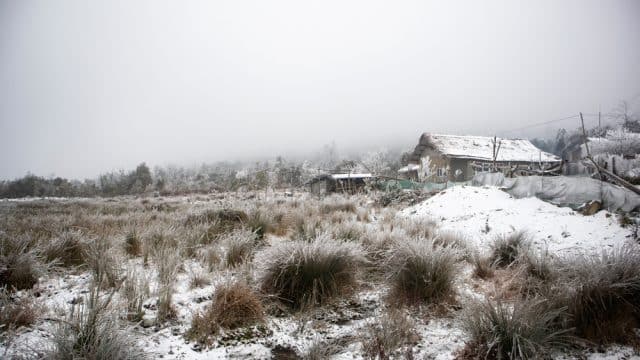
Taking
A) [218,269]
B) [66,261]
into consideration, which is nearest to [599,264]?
[218,269]

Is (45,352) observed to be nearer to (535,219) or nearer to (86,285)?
(86,285)

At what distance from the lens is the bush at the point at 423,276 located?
3074 mm

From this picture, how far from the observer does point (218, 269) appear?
391 centimetres

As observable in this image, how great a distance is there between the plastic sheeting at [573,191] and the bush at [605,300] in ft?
30.8

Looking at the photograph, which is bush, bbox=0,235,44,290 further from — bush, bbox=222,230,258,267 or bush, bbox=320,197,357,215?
bush, bbox=320,197,357,215

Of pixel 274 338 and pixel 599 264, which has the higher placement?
pixel 599 264

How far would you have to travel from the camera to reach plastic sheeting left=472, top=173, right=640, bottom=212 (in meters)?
9.23

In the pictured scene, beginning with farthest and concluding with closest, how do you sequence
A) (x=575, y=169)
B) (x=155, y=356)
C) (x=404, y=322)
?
(x=575, y=169), (x=404, y=322), (x=155, y=356)

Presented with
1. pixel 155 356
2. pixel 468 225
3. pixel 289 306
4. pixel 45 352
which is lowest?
pixel 468 225

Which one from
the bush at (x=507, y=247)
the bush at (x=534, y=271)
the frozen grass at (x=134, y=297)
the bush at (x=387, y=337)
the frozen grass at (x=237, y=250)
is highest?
the frozen grass at (x=134, y=297)

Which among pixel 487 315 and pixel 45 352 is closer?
pixel 45 352

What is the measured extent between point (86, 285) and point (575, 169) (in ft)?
74.0

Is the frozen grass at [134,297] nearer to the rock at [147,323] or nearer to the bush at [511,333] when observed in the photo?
the rock at [147,323]

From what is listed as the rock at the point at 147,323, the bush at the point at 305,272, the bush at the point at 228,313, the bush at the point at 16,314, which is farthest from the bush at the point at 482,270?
the bush at the point at 16,314
